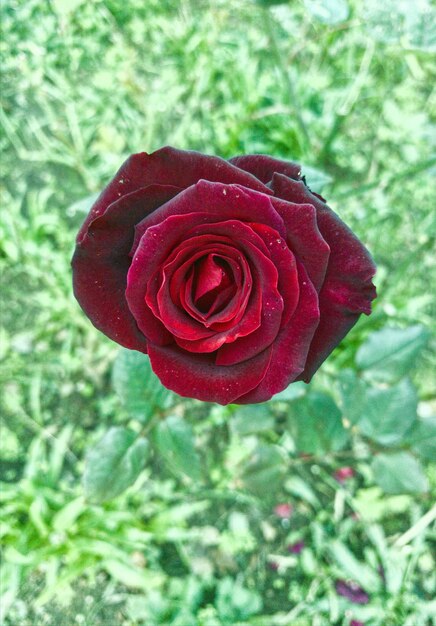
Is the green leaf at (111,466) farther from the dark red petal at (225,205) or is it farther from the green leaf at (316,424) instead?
the dark red petal at (225,205)

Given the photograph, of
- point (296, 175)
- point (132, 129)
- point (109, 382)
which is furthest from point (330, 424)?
point (132, 129)

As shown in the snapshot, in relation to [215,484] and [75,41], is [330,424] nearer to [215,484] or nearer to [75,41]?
[215,484]

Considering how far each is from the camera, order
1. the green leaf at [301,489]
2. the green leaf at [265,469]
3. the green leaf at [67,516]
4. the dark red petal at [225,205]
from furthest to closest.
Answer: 1. the green leaf at [301,489]
2. the green leaf at [67,516]
3. the green leaf at [265,469]
4. the dark red petal at [225,205]

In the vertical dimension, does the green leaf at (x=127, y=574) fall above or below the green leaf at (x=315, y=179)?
below

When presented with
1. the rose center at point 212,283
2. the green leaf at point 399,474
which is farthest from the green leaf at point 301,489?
the rose center at point 212,283

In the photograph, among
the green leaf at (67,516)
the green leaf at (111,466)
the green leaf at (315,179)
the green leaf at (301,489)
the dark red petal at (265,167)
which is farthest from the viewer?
the green leaf at (301,489)

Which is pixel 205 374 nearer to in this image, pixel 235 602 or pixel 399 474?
pixel 399 474

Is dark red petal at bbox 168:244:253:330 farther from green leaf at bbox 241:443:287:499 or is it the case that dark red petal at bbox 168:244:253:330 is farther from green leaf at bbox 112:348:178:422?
green leaf at bbox 241:443:287:499
